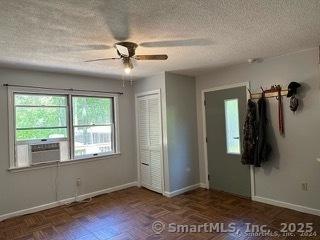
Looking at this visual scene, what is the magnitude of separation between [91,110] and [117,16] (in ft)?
8.51

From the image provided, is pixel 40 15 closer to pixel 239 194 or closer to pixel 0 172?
pixel 0 172

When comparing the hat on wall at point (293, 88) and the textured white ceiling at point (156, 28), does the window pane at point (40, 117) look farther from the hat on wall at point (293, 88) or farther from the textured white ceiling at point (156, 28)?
the hat on wall at point (293, 88)

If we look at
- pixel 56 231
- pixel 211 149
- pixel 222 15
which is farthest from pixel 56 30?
pixel 211 149

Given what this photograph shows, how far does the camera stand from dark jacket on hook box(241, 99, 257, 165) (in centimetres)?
339

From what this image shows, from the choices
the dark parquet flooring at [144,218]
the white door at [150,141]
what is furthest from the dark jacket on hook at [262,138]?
the white door at [150,141]

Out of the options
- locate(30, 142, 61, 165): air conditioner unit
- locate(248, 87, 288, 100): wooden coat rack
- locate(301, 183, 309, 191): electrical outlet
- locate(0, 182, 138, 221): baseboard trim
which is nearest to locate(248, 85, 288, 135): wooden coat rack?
locate(248, 87, 288, 100): wooden coat rack

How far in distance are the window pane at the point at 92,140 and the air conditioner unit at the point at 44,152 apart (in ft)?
1.19

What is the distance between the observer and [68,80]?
3.82 metres

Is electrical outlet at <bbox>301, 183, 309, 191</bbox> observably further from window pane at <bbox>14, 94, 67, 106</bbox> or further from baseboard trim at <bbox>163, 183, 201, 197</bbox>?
window pane at <bbox>14, 94, 67, 106</bbox>

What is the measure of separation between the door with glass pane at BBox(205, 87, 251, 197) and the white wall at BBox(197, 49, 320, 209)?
275 mm

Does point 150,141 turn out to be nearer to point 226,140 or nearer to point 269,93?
point 226,140

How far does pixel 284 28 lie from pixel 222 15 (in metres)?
0.77

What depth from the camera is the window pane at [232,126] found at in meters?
3.77

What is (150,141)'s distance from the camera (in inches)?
169
